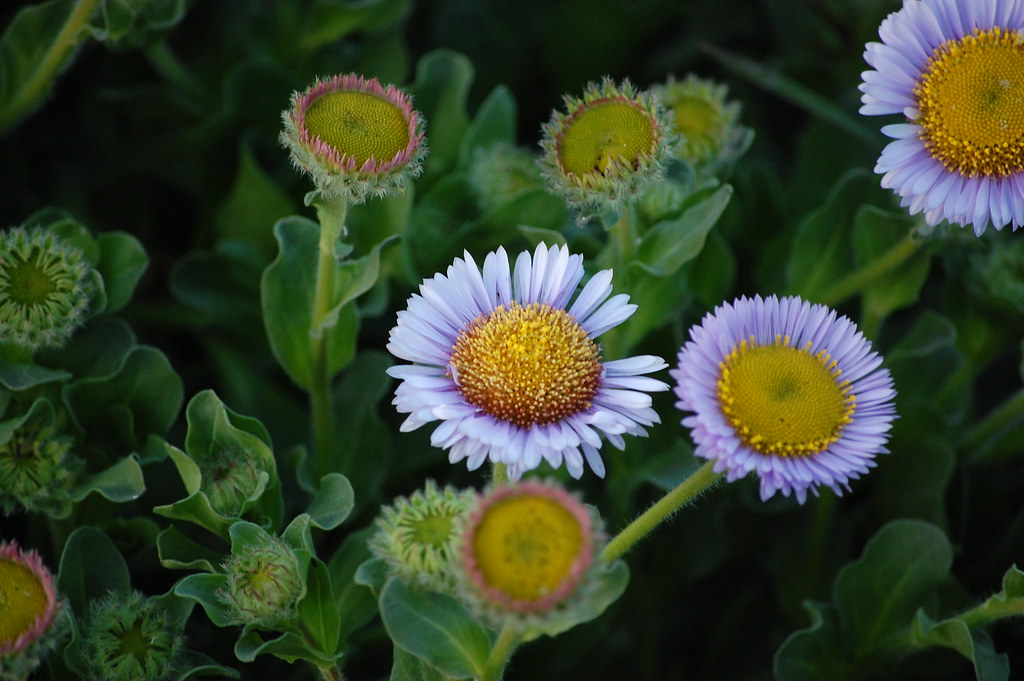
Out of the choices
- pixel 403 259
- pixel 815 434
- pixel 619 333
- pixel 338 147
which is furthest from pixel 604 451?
pixel 338 147

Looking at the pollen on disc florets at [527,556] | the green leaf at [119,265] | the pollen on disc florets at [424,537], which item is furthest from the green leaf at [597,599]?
the green leaf at [119,265]

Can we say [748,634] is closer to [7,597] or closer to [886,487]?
[886,487]

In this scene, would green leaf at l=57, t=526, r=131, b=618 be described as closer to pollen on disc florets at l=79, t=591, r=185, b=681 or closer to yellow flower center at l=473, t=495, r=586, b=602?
pollen on disc florets at l=79, t=591, r=185, b=681

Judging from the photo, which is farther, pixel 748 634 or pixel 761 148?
pixel 761 148

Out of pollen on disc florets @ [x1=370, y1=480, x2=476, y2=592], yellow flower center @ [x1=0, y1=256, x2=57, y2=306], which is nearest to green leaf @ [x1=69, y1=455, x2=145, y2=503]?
yellow flower center @ [x1=0, y1=256, x2=57, y2=306]

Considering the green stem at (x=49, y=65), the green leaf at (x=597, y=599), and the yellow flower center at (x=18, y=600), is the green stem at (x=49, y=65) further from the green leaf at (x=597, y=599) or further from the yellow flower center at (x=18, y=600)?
the green leaf at (x=597, y=599)

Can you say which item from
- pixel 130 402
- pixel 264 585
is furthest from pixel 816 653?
pixel 130 402
